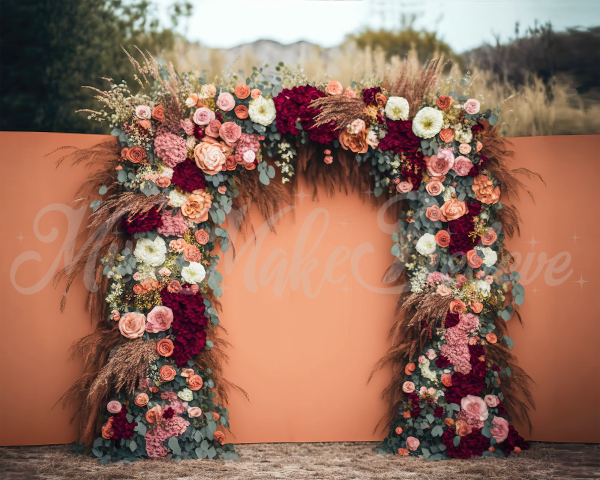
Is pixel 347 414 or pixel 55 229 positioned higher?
pixel 55 229

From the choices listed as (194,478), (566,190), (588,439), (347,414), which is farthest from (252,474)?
(566,190)

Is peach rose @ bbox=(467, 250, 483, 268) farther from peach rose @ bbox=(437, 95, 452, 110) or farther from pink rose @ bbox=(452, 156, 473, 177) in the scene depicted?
peach rose @ bbox=(437, 95, 452, 110)

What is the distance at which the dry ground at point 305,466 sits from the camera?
2.53 meters

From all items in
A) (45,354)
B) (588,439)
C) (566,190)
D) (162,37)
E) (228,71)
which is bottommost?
(588,439)

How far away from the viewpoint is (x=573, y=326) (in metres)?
3.05

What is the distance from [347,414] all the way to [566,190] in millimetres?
2136

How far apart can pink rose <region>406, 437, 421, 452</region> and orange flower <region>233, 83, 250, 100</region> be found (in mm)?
2378

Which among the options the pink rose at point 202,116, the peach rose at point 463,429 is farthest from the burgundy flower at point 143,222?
the peach rose at point 463,429

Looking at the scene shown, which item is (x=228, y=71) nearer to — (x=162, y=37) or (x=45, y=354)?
(x=45, y=354)

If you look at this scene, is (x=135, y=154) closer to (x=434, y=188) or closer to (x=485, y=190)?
(x=434, y=188)

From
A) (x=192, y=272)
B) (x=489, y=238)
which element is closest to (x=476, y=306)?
(x=489, y=238)

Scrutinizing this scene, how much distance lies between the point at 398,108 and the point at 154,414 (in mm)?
2404

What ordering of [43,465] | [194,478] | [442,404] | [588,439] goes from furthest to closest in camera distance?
[588,439] < [442,404] < [43,465] < [194,478]

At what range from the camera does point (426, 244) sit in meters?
2.87
